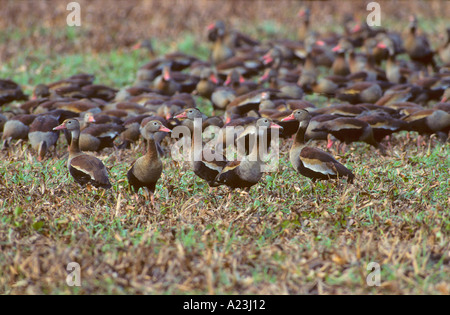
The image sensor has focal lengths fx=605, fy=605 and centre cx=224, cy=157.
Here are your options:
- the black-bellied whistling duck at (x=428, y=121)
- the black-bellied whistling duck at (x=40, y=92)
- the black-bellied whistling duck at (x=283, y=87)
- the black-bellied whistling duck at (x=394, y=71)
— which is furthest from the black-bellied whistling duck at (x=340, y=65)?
the black-bellied whistling duck at (x=40, y=92)

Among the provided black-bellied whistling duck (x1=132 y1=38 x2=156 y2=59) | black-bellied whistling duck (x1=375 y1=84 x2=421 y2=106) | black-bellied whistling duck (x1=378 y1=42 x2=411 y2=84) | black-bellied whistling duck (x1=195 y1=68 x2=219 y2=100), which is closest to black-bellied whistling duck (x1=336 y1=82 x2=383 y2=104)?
black-bellied whistling duck (x1=375 y1=84 x2=421 y2=106)

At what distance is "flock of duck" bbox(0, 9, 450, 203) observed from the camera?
6.44 metres

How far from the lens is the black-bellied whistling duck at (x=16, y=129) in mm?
8430

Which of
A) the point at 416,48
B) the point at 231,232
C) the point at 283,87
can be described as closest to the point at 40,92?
the point at 283,87

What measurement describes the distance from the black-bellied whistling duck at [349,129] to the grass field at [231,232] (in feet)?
0.96

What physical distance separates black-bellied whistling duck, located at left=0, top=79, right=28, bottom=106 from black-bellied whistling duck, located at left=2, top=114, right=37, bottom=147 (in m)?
1.79

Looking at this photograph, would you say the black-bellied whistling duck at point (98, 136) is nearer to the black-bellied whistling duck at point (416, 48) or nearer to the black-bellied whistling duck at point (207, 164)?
the black-bellied whistling duck at point (207, 164)

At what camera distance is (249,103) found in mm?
9477

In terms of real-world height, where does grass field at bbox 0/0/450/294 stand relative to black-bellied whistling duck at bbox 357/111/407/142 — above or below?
below

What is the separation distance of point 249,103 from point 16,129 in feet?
11.4

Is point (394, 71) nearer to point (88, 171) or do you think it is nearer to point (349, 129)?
point (349, 129)

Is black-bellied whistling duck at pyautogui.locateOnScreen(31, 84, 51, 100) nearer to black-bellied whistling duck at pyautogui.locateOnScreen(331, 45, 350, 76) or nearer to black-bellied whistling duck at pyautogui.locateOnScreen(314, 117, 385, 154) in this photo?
black-bellied whistling duck at pyautogui.locateOnScreen(314, 117, 385, 154)

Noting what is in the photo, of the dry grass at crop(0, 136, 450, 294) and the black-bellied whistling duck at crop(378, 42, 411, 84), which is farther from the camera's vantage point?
the black-bellied whistling duck at crop(378, 42, 411, 84)
